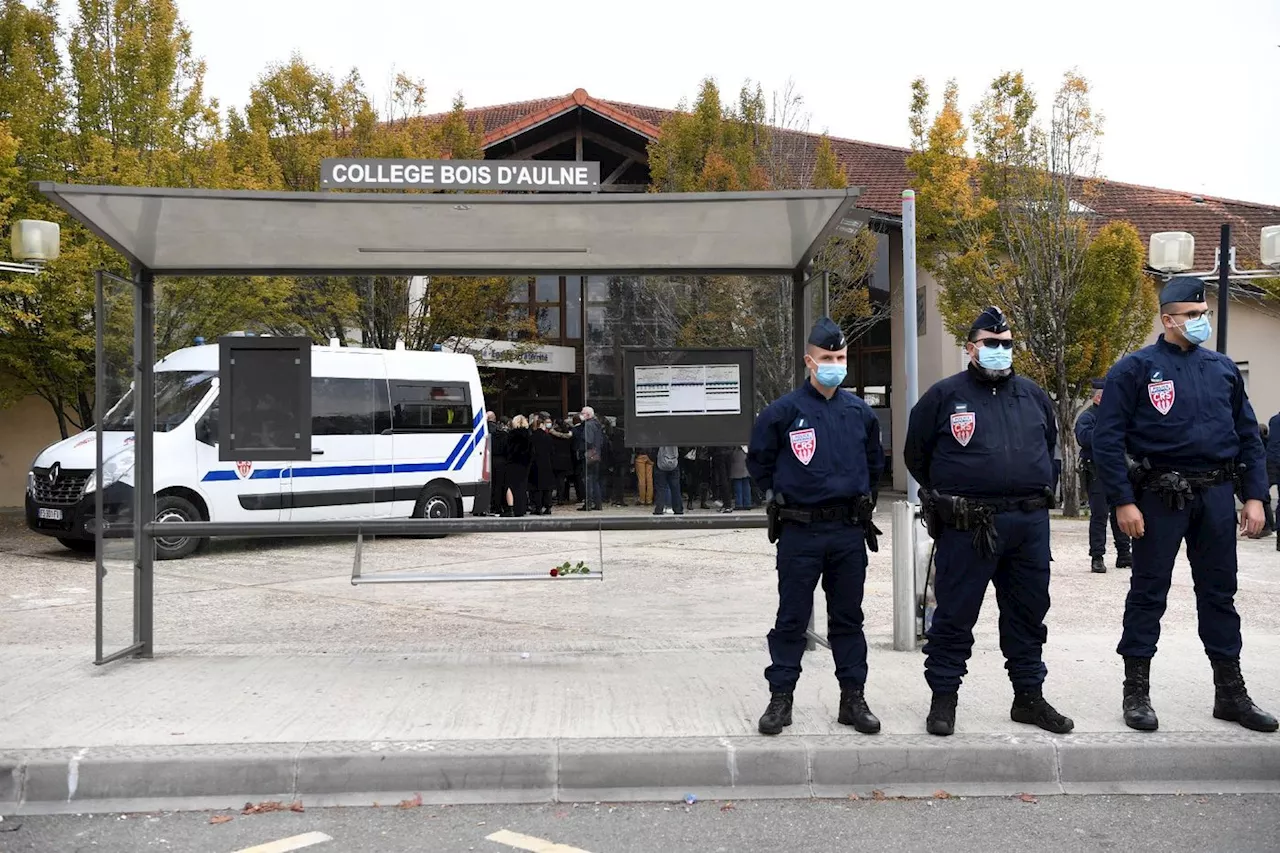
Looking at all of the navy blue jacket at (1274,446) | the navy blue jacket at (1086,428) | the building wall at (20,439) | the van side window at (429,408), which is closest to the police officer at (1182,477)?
the navy blue jacket at (1086,428)

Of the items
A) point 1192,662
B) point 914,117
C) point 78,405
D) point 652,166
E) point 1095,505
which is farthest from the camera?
point 652,166

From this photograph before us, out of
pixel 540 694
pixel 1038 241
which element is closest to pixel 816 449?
pixel 540 694

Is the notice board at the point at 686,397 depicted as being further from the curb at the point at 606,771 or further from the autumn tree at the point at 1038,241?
the autumn tree at the point at 1038,241

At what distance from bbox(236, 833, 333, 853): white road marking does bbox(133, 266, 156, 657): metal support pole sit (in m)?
3.26

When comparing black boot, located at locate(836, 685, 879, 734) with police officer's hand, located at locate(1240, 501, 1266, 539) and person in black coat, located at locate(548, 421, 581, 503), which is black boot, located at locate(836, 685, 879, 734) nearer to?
police officer's hand, located at locate(1240, 501, 1266, 539)

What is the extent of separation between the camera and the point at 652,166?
24.3 m

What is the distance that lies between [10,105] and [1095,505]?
16332 mm

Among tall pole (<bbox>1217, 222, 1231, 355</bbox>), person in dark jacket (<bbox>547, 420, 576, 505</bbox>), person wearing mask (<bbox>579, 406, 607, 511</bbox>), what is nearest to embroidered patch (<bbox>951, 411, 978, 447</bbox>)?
person wearing mask (<bbox>579, 406, 607, 511</bbox>)

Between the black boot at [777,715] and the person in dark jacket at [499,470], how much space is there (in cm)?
450

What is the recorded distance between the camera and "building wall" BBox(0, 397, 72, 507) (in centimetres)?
2431

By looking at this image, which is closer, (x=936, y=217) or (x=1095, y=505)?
(x=1095, y=505)

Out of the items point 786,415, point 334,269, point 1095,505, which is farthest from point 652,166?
point 786,415

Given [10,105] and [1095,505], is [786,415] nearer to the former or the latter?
[1095,505]

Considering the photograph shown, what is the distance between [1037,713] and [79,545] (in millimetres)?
12735
